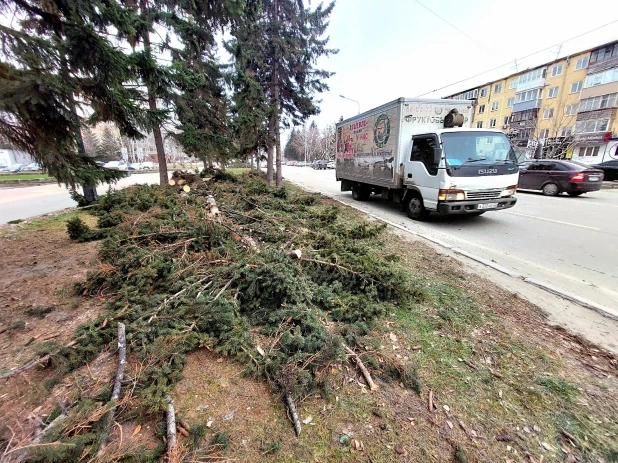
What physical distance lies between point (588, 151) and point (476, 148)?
130 feet

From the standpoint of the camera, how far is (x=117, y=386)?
1.93 meters

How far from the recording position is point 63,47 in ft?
11.5

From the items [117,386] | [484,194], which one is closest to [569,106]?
[484,194]

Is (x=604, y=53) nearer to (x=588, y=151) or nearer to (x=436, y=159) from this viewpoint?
(x=588, y=151)

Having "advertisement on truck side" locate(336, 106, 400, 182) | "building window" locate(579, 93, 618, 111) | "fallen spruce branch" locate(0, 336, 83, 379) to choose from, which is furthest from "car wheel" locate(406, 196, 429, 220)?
"building window" locate(579, 93, 618, 111)

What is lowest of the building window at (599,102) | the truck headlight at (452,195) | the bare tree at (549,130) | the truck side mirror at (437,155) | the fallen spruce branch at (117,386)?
the fallen spruce branch at (117,386)

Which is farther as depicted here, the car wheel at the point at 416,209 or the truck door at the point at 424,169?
the car wheel at the point at 416,209

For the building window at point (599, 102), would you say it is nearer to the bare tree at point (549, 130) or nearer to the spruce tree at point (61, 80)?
the bare tree at point (549, 130)

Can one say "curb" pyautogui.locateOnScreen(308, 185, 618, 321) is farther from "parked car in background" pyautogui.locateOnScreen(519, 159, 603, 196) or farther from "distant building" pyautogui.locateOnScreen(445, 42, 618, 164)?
"distant building" pyautogui.locateOnScreen(445, 42, 618, 164)

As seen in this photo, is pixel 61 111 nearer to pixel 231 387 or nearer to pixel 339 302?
pixel 231 387

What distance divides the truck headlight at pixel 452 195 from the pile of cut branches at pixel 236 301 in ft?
10.1

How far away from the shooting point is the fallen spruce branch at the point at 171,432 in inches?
59.9

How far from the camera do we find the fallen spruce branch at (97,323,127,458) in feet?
5.17

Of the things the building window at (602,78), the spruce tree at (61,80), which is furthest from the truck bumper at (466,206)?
the building window at (602,78)
